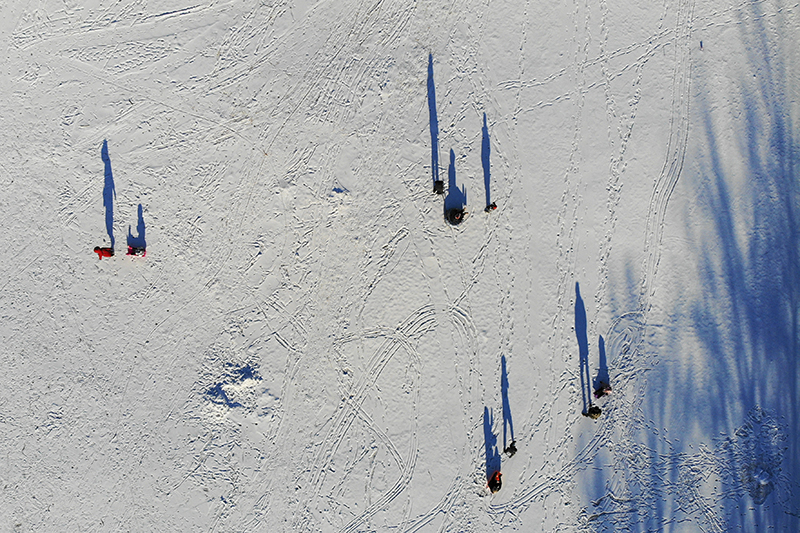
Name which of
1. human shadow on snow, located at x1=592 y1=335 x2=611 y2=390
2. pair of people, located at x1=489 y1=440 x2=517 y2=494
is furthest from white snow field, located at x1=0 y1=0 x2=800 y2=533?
pair of people, located at x1=489 y1=440 x2=517 y2=494

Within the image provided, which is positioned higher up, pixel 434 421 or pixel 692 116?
pixel 692 116

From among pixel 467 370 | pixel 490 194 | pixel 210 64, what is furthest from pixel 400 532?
pixel 210 64

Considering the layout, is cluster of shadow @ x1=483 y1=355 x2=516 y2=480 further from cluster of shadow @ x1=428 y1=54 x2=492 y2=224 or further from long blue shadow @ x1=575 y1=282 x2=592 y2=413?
cluster of shadow @ x1=428 y1=54 x2=492 y2=224

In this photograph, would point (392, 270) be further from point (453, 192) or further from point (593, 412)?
point (593, 412)

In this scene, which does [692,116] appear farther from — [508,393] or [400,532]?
[400,532]

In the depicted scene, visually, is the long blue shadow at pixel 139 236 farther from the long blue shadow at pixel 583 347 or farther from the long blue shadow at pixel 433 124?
the long blue shadow at pixel 583 347
